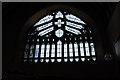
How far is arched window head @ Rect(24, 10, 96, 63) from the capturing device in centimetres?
1169

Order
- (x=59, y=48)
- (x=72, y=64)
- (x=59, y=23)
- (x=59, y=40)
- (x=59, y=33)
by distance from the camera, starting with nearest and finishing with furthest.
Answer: (x=72, y=64)
(x=59, y=48)
(x=59, y=40)
(x=59, y=33)
(x=59, y=23)

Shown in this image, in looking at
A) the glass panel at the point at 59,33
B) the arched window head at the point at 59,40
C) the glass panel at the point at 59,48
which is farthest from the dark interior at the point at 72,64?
the glass panel at the point at 59,33

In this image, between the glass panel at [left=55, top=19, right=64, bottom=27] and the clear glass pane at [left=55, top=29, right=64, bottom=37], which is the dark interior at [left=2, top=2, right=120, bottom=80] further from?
the clear glass pane at [left=55, top=29, right=64, bottom=37]

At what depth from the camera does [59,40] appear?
12.3 metres

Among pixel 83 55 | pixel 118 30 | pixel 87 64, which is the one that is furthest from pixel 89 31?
pixel 118 30

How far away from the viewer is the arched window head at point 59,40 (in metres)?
11.7

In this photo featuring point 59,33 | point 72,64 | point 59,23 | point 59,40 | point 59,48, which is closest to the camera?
point 72,64

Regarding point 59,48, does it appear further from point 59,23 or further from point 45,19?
point 45,19

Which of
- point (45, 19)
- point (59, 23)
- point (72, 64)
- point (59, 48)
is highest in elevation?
point (45, 19)

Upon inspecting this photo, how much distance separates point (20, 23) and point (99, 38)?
414cm

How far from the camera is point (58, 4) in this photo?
12625 millimetres

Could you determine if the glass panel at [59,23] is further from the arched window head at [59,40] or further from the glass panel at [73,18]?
the glass panel at [73,18]

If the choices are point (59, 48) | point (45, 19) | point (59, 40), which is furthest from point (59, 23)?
point (59, 48)

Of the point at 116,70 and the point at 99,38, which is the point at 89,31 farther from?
the point at 116,70
